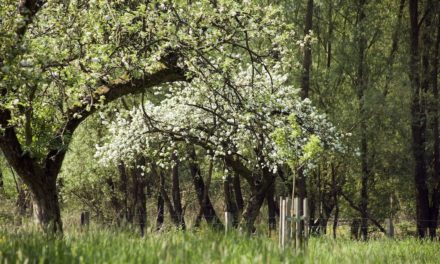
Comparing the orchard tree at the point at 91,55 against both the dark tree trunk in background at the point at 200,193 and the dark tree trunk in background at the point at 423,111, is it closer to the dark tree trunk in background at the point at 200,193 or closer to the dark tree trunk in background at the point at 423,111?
the dark tree trunk in background at the point at 200,193

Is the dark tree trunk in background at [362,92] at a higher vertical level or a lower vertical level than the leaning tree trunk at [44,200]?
higher

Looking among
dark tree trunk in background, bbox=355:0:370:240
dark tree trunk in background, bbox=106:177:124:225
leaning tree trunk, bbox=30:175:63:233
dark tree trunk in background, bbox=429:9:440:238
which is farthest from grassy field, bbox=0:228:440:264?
dark tree trunk in background, bbox=106:177:124:225

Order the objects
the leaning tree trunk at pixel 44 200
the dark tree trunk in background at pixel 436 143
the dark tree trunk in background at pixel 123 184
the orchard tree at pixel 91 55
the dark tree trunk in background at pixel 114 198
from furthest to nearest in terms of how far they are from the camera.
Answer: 1. the dark tree trunk in background at pixel 114 198
2. the dark tree trunk in background at pixel 123 184
3. the dark tree trunk in background at pixel 436 143
4. the leaning tree trunk at pixel 44 200
5. the orchard tree at pixel 91 55

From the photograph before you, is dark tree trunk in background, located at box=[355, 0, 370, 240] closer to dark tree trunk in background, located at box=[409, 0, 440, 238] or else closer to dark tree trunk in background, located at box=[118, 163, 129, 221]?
dark tree trunk in background, located at box=[409, 0, 440, 238]

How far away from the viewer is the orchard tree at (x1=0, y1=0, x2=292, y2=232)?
9836 mm

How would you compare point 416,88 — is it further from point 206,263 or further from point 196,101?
point 206,263

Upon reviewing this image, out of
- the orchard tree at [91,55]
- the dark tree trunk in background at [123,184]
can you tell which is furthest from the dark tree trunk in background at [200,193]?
the orchard tree at [91,55]

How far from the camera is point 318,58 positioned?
110 ft

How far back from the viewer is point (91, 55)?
10.1 m

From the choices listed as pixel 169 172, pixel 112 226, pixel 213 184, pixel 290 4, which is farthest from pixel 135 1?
pixel 213 184

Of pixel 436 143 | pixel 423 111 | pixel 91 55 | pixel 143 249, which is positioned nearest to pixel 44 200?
pixel 91 55

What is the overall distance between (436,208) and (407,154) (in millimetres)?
Result: 3491

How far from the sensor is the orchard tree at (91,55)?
9.84 meters

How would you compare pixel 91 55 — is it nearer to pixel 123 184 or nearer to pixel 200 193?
pixel 200 193
